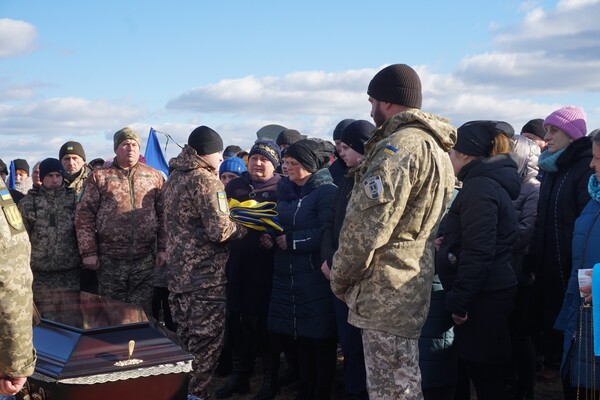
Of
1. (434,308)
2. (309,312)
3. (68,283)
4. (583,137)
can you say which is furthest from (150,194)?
(583,137)

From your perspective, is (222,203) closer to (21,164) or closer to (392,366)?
(392,366)

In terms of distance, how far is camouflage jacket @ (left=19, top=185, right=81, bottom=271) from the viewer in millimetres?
5430

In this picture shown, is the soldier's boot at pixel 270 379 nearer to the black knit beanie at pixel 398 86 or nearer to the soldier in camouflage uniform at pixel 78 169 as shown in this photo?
the soldier in camouflage uniform at pixel 78 169

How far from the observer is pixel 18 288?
2377 mm

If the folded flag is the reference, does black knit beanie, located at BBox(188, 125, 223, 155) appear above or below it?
above

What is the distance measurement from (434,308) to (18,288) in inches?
95.4

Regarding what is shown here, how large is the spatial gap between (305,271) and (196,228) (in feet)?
2.74

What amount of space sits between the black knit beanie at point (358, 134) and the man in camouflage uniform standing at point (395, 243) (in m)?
0.88

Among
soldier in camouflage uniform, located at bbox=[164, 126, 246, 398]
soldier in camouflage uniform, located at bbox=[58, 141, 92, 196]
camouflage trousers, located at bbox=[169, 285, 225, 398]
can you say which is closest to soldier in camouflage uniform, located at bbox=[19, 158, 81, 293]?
soldier in camouflage uniform, located at bbox=[58, 141, 92, 196]

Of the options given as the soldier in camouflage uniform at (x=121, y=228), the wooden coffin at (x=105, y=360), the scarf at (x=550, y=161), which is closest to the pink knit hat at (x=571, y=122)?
the scarf at (x=550, y=161)

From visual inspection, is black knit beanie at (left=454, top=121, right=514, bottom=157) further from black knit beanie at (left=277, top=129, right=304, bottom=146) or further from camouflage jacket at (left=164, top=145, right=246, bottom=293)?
black knit beanie at (left=277, top=129, right=304, bottom=146)

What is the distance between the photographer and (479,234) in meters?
3.60

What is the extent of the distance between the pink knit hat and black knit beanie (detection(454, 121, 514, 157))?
2.36 ft

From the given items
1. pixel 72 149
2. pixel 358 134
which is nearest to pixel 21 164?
pixel 72 149
